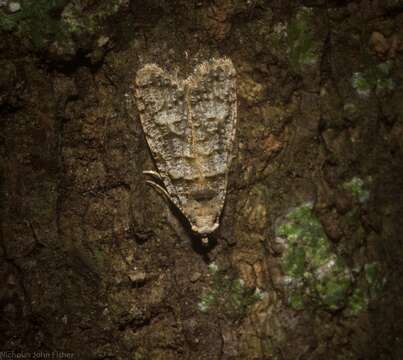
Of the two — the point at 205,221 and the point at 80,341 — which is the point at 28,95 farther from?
the point at 80,341

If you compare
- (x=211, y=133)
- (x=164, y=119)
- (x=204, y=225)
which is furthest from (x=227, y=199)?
(x=164, y=119)

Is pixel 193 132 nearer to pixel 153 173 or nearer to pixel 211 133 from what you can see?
pixel 211 133

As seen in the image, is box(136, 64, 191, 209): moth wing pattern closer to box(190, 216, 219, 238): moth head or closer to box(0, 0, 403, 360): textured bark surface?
box(0, 0, 403, 360): textured bark surface

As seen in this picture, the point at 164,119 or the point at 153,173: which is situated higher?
the point at 164,119

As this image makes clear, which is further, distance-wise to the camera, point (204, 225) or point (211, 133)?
point (211, 133)

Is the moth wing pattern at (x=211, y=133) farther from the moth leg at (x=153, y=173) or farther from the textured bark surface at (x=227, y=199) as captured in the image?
the moth leg at (x=153, y=173)

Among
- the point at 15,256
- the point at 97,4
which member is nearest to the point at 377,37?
the point at 97,4

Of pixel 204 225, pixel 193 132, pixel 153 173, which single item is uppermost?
pixel 193 132
